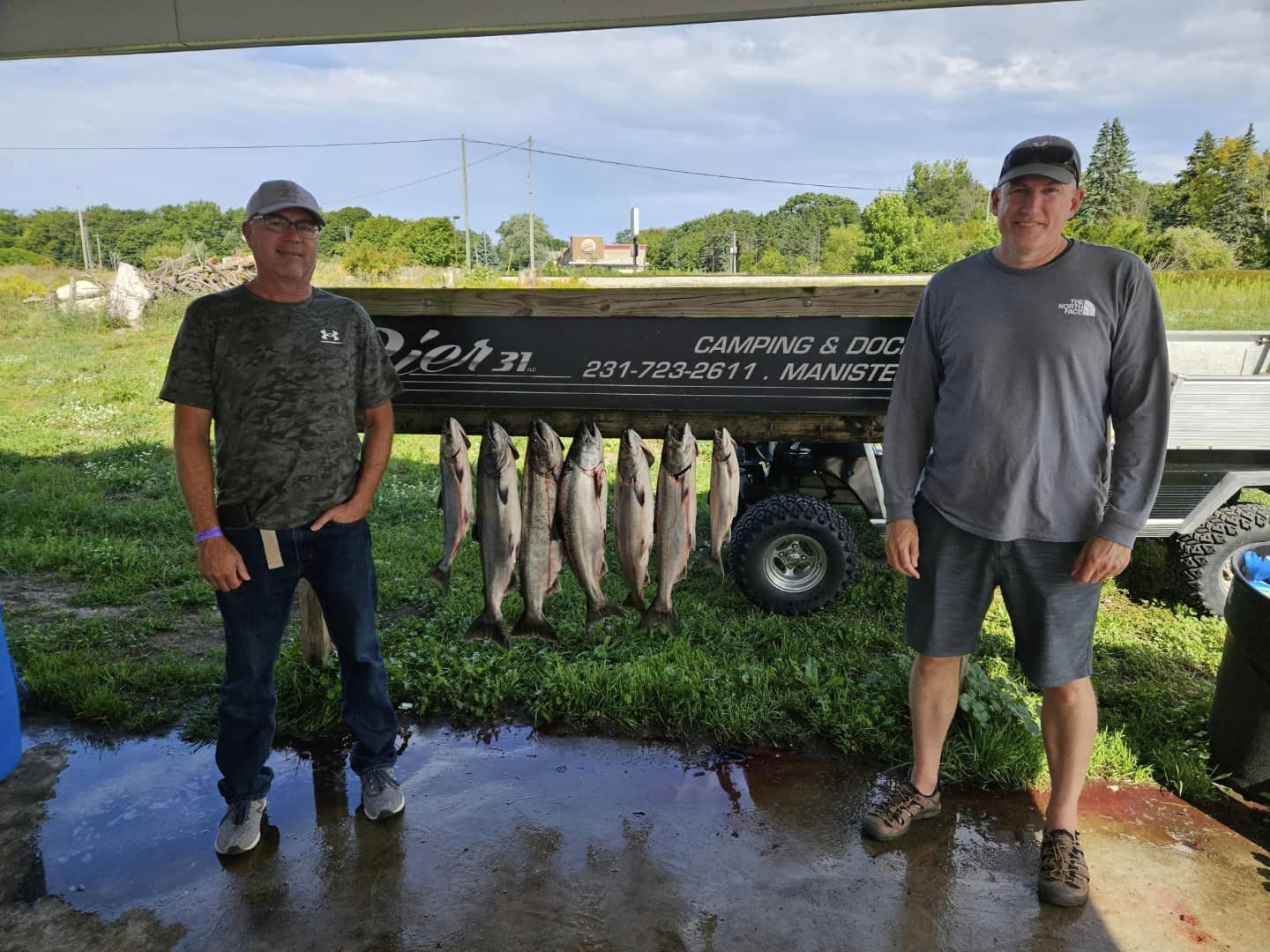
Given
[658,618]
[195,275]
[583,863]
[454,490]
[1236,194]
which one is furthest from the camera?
[1236,194]

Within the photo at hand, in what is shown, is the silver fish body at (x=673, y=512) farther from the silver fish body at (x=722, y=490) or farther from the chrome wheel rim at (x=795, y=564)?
the chrome wheel rim at (x=795, y=564)

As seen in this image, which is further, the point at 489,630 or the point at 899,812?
the point at 489,630

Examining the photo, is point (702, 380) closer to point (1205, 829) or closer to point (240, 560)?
point (240, 560)

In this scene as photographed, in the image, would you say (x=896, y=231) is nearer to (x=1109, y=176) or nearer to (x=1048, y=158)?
(x=1109, y=176)

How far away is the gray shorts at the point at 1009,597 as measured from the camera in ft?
8.84

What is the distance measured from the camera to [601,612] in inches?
131

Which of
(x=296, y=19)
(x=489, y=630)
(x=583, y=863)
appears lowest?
(x=583, y=863)

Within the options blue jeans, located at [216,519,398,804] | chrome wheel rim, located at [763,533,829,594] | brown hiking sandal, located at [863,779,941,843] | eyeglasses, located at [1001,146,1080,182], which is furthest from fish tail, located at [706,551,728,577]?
chrome wheel rim, located at [763,533,829,594]

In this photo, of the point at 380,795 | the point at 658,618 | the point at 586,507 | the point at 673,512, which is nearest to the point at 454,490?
the point at 586,507

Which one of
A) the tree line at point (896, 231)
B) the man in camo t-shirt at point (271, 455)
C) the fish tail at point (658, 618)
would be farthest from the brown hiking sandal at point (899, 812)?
the tree line at point (896, 231)

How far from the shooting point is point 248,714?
3.01 m

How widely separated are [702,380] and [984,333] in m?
1.19

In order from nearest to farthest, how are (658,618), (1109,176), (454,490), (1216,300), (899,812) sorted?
(899,812), (454,490), (658,618), (1216,300), (1109,176)

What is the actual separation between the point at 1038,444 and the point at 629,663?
8.23 ft
